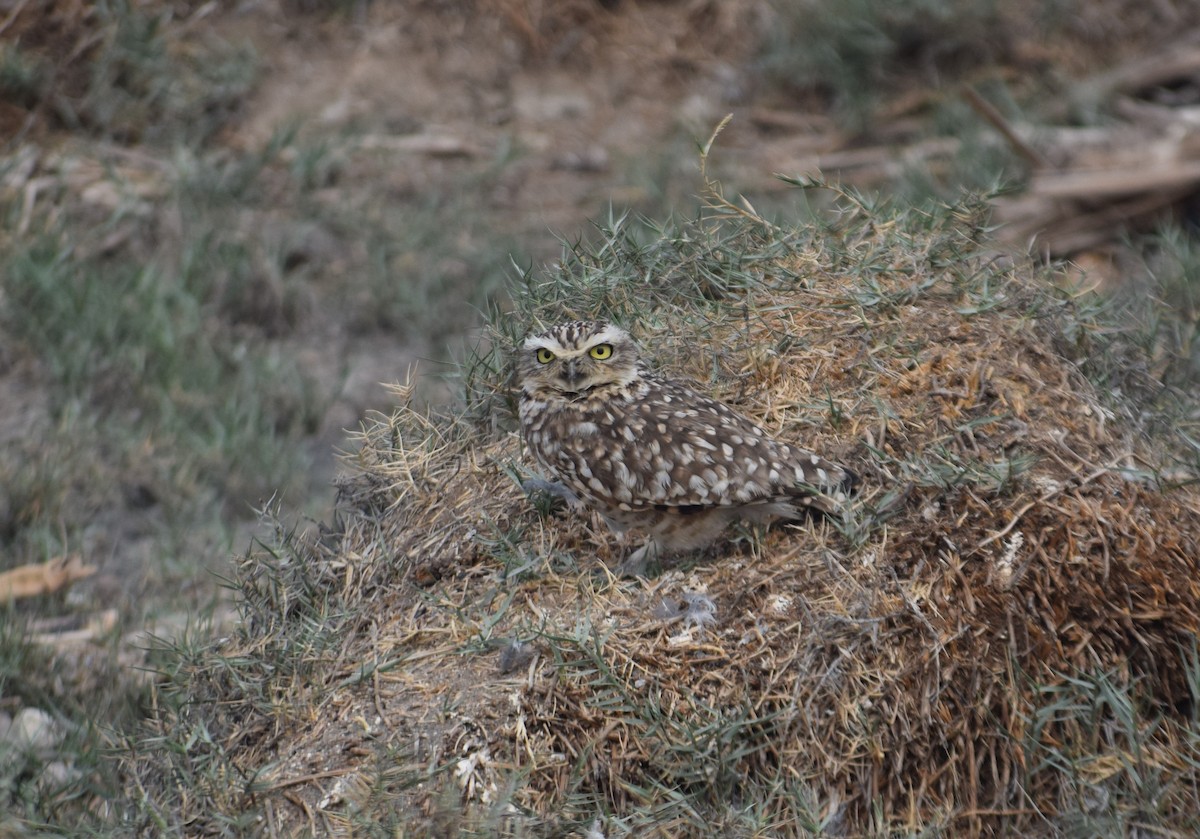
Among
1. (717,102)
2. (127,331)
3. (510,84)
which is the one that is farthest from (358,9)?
(127,331)

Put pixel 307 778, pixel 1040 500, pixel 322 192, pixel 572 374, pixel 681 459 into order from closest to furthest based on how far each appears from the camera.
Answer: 1. pixel 307 778
2. pixel 1040 500
3. pixel 681 459
4. pixel 572 374
5. pixel 322 192

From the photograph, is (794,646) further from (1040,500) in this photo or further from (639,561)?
(1040,500)

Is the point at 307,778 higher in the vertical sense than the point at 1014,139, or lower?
higher

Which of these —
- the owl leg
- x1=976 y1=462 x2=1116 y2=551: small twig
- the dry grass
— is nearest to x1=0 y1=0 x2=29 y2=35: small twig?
the dry grass

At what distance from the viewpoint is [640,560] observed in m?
4.02

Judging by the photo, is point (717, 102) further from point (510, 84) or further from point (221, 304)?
point (221, 304)

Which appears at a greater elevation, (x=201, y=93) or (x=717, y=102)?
(x=201, y=93)

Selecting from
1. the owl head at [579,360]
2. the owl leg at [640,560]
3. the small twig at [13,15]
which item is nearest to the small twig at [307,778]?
the owl leg at [640,560]

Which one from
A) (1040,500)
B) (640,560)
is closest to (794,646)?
(640,560)

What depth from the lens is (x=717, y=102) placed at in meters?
9.86

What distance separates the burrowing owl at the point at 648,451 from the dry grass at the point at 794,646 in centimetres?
12

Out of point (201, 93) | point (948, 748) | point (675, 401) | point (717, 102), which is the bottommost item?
point (717, 102)

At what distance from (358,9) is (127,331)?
370 centimetres

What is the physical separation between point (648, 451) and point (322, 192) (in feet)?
16.7
